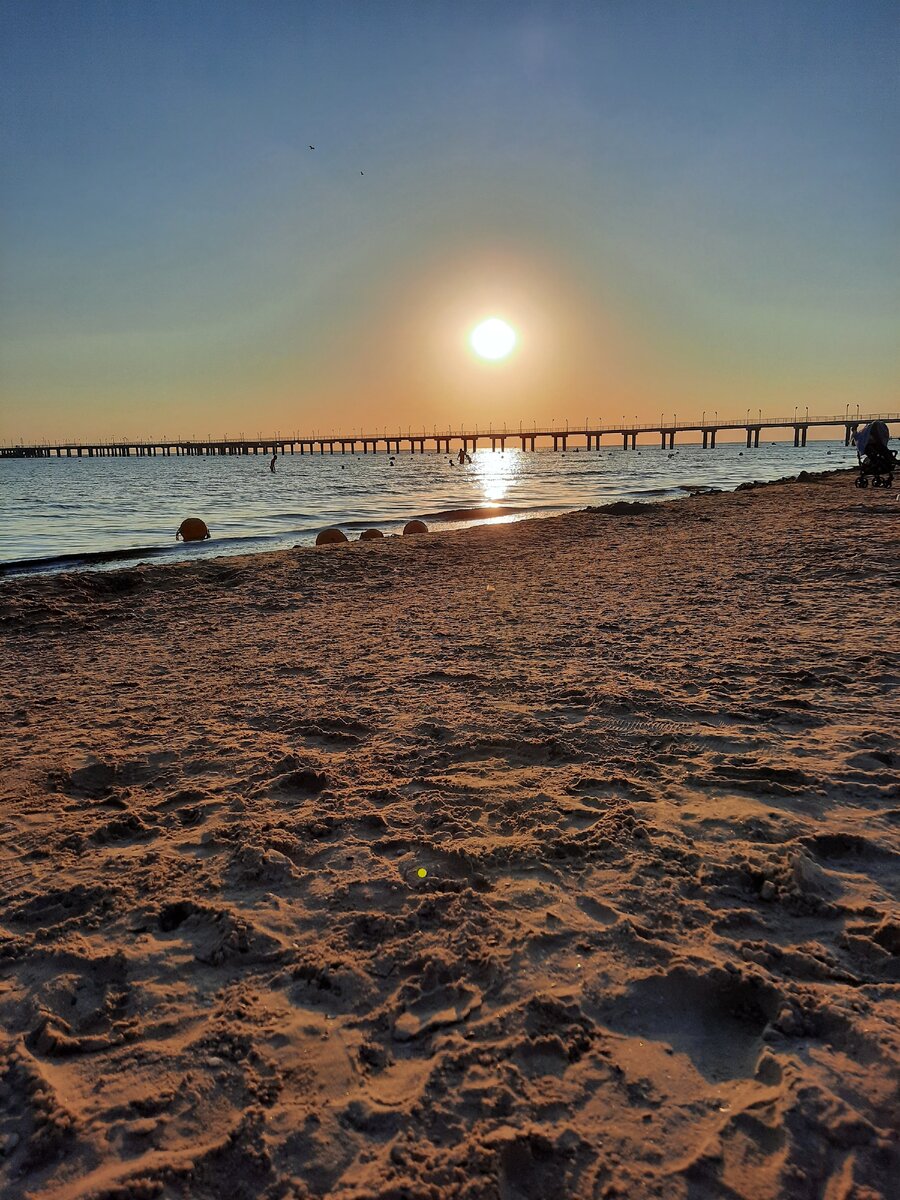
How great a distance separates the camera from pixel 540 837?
290 cm

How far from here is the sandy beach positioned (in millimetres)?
1646

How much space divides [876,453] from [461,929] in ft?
62.8

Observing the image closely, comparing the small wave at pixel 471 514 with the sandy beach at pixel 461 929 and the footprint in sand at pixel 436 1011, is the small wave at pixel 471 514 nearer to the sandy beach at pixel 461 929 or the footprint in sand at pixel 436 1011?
the sandy beach at pixel 461 929

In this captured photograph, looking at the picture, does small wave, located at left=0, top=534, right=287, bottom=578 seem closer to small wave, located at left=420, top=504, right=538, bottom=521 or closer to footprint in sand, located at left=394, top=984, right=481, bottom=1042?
small wave, located at left=420, top=504, right=538, bottom=521

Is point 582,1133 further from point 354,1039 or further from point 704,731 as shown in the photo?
point 704,731

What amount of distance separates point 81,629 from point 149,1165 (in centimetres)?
686

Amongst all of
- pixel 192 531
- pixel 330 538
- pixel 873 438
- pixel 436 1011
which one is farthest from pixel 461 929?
pixel 873 438

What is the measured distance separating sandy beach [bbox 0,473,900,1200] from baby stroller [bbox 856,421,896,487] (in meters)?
14.0

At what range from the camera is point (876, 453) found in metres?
17.2

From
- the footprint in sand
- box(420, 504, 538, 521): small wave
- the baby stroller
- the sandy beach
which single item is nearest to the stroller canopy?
the baby stroller

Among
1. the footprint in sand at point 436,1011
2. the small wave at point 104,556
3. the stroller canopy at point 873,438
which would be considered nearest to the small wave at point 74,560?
the small wave at point 104,556

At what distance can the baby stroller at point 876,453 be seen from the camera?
16625 mm

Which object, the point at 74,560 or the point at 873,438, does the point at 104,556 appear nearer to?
the point at 74,560

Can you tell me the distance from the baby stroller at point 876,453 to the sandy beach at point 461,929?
14037mm
